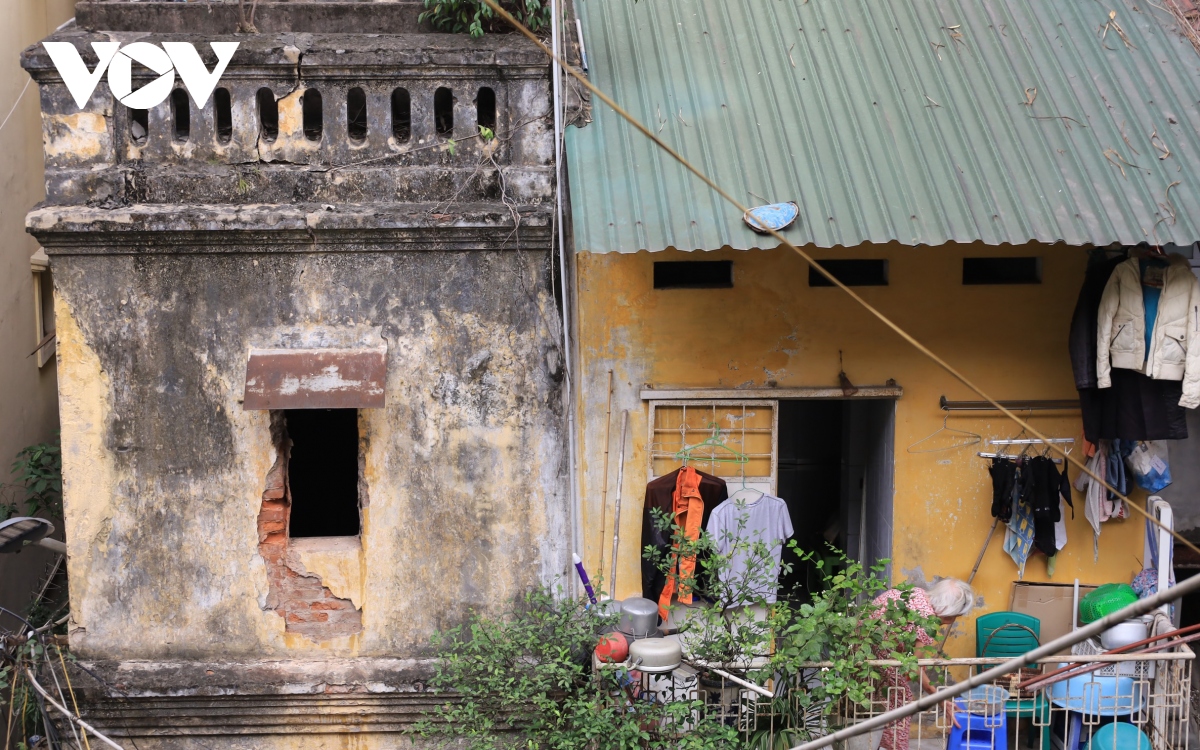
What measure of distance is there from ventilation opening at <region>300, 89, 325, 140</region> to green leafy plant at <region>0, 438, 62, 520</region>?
3400 mm

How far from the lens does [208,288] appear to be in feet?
18.2

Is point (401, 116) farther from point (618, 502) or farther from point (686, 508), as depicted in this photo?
point (686, 508)

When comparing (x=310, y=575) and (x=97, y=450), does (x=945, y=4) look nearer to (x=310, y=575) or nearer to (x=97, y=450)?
(x=310, y=575)

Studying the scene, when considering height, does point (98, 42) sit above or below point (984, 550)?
above

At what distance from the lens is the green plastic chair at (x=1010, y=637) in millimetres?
6156

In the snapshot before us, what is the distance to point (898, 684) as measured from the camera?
5.66 m

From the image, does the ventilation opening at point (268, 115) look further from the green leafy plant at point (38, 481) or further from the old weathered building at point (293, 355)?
the green leafy plant at point (38, 481)

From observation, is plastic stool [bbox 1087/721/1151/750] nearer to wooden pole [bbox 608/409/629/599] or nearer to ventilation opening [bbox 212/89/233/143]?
wooden pole [bbox 608/409/629/599]

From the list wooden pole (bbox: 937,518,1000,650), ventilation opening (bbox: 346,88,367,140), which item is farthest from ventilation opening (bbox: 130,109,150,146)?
wooden pole (bbox: 937,518,1000,650)

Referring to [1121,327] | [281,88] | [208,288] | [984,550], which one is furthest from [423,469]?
[1121,327]

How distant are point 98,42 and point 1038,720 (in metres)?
7.08

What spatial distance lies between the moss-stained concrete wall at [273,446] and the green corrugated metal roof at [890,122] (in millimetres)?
1008

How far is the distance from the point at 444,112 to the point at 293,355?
67.8 inches

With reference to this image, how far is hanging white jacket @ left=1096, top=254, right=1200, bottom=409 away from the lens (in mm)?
5434
